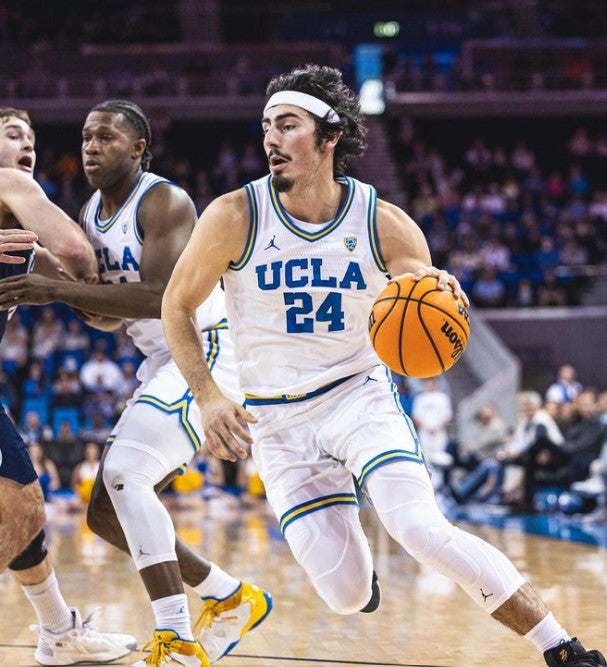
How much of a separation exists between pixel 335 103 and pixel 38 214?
139 cm

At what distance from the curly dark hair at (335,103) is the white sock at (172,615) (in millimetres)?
2083

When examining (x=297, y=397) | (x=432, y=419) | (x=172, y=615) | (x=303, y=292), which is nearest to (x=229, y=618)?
(x=172, y=615)

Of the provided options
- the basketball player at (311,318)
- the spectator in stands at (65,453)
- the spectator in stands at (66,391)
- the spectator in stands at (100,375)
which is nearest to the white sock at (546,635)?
the basketball player at (311,318)

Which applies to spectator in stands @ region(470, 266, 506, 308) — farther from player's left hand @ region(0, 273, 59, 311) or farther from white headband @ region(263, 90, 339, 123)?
player's left hand @ region(0, 273, 59, 311)

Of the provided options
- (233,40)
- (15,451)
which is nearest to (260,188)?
(15,451)

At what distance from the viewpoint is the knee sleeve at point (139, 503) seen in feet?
16.0

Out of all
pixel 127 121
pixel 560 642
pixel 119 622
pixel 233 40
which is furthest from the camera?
pixel 233 40

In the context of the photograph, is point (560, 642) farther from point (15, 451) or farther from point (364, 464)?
point (15, 451)

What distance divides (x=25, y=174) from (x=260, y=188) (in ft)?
3.42

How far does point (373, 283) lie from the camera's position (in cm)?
461

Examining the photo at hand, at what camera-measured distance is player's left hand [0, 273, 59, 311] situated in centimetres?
457

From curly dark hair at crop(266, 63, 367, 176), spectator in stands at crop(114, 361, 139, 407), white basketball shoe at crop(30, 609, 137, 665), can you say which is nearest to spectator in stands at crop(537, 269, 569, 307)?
spectator in stands at crop(114, 361, 139, 407)

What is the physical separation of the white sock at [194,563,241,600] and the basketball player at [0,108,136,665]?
17.6 inches

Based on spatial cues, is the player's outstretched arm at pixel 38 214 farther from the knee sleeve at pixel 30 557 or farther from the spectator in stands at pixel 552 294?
the spectator in stands at pixel 552 294
